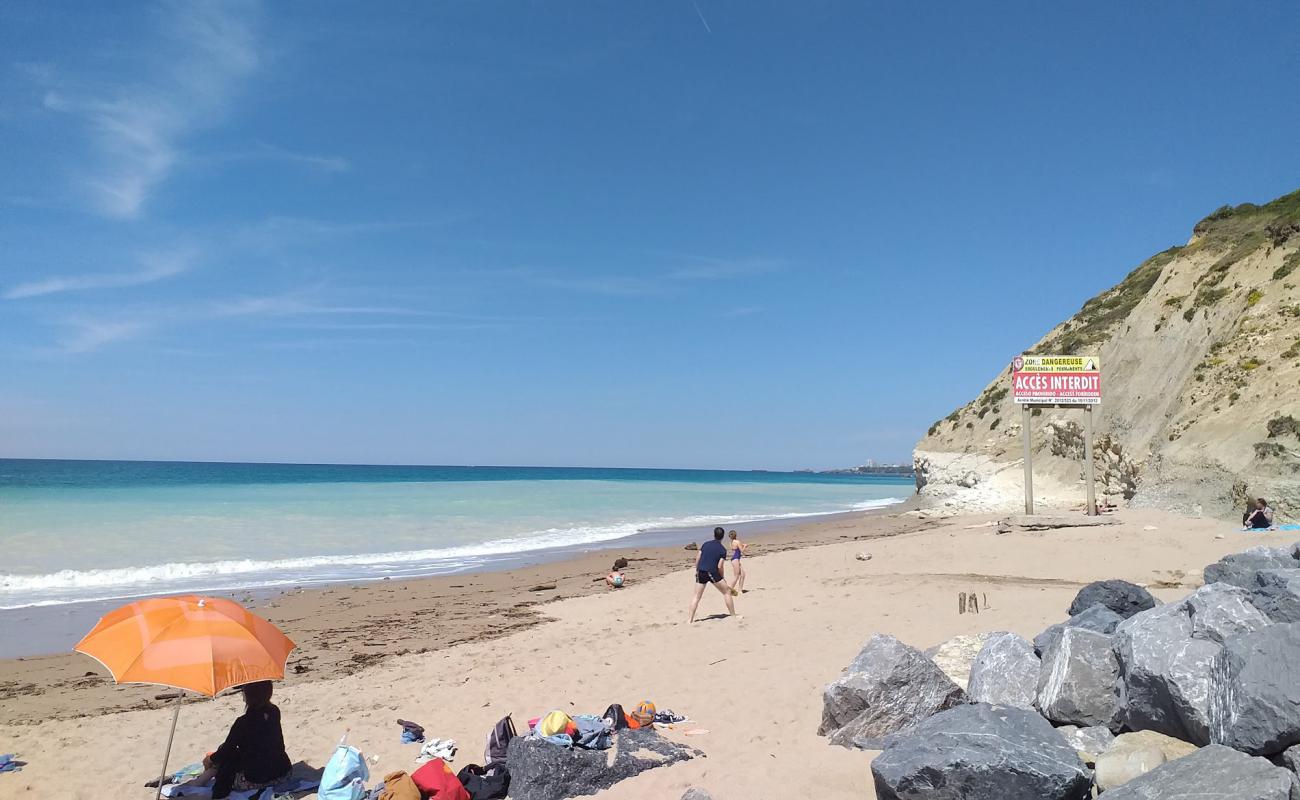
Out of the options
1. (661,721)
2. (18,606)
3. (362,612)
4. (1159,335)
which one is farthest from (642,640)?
(1159,335)

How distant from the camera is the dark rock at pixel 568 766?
5.62 metres

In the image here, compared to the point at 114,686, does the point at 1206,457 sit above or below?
above

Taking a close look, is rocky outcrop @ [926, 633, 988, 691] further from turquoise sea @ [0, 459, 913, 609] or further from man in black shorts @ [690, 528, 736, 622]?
turquoise sea @ [0, 459, 913, 609]

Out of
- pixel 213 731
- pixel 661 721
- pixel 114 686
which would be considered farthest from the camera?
pixel 114 686

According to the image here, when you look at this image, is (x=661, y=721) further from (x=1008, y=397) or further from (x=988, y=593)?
(x=1008, y=397)

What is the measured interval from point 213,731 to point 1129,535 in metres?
16.7

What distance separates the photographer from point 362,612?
1415 centimetres

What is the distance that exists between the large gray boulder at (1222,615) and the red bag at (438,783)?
198 inches

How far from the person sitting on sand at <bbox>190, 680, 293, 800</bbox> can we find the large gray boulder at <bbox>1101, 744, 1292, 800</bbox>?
→ 5992 mm

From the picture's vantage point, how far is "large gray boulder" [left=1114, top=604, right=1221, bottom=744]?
4.29 meters

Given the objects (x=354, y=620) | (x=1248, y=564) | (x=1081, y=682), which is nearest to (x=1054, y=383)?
(x=1248, y=564)

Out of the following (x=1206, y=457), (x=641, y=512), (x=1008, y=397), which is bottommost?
(x=641, y=512)

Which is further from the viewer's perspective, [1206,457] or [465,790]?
[1206,457]

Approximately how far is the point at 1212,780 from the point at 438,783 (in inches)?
187
